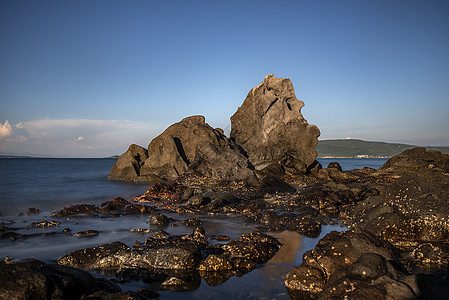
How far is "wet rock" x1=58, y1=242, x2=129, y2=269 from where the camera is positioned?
22.8 feet

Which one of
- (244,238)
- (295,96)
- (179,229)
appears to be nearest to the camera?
(244,238)

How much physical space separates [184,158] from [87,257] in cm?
2183

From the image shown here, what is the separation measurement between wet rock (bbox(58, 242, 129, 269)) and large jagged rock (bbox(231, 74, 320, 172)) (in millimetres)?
24511

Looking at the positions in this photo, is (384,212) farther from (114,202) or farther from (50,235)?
(114,202)

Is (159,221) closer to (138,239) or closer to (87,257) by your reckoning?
(138,239)

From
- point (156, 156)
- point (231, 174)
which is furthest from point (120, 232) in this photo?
point (156, 156)

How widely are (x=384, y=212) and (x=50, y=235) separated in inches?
423

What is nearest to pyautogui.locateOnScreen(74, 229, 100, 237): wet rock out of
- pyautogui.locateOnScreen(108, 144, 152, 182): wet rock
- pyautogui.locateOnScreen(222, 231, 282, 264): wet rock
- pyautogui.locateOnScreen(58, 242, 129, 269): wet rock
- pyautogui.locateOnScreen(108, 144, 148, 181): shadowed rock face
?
pyautogui.locateOnScreen(58, 242, 129, 269): wet rock

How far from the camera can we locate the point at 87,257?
23.4 ft

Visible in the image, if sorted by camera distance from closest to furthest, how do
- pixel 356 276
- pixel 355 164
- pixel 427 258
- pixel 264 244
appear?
pixel 356 276 < pixel 427 258 < pixel 264 244 < pixel 355 164

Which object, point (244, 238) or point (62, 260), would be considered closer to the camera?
point (62, 260)

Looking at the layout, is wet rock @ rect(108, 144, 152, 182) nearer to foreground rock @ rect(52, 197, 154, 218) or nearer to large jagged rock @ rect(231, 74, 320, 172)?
large jagged rock @ rect(231, 74, 320, 172)

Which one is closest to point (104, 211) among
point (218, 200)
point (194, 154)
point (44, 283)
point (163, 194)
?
point (163, 194)

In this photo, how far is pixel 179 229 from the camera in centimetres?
1066
